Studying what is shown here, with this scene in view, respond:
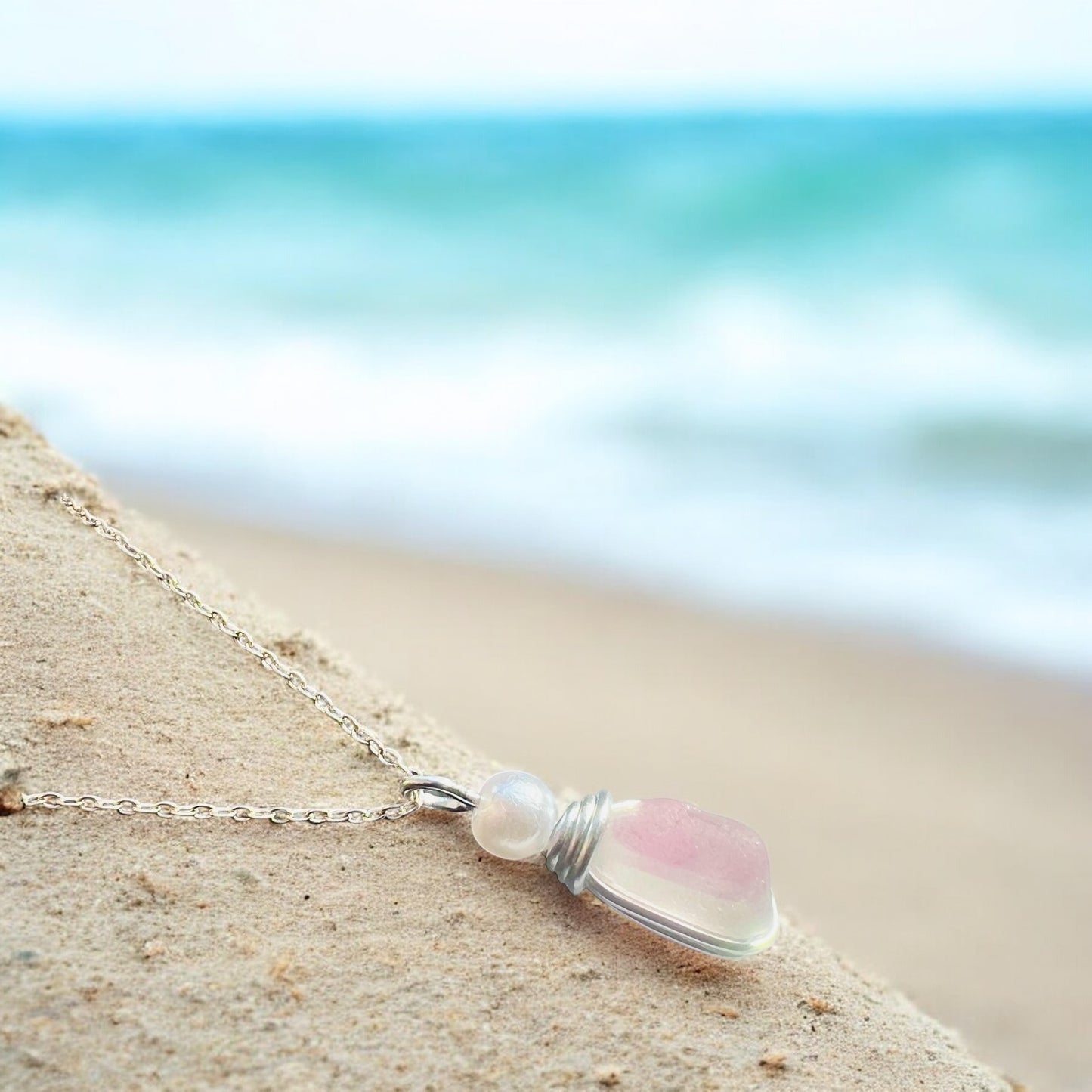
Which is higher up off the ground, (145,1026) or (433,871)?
(433,871)

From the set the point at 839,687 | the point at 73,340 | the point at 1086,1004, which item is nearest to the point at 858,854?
the point at 1086,1004

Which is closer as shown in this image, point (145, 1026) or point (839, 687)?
point (145, 1026)

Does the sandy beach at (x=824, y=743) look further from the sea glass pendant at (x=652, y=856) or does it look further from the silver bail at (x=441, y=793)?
the silver bail at (x=441, y=793)

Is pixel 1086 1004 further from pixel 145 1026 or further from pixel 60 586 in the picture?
pixel 60 586

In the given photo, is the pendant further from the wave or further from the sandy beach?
the wave

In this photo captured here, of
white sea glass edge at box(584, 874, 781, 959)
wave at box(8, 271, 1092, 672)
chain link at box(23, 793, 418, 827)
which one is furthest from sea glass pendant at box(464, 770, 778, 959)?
wave at box(8, 271, 1092, 672)

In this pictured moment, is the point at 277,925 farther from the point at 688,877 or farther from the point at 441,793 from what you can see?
the point at 688,877
